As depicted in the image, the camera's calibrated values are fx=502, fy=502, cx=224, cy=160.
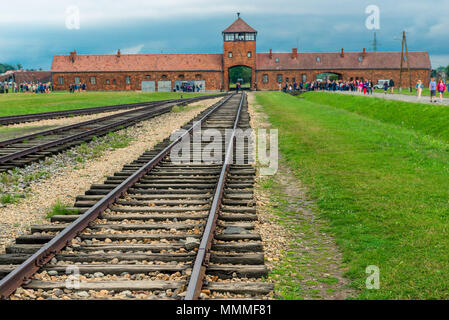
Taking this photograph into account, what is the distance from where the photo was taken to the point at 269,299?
4.80 metres

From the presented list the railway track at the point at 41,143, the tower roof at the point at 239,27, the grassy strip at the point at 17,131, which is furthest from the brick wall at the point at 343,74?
the grassy strip at the point at 17,131

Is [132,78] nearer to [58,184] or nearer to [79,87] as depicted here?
[79,87]

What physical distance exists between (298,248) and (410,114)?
2163 cm

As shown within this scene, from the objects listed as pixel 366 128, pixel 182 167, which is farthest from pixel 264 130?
pixel 182 167

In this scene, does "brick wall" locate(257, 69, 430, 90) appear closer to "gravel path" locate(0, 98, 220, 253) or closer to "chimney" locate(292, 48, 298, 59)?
"chimney" locate(292, 48, 298, 59)

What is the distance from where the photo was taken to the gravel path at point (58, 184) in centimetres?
757

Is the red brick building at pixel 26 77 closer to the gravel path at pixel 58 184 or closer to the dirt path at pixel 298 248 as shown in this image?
the gravel path at pixel 58 184

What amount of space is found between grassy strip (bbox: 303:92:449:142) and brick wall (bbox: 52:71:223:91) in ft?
181

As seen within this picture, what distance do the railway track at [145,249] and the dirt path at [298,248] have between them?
9.7 inches

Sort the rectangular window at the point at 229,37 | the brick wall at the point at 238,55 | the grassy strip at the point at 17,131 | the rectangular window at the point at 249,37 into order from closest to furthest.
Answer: the grassy strip at the point at 17,131 → the brick wall at the point at 238,55 → the rectangular window at the point at 249,37 → the rectangular window at the point at 229,37

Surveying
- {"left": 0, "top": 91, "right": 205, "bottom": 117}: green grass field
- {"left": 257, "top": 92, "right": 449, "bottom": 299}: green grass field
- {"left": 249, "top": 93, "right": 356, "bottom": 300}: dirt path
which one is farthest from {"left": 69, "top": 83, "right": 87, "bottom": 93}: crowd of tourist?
{"left": 249, "top": 93, "right": 356, "bottom": 300}: dirt path
